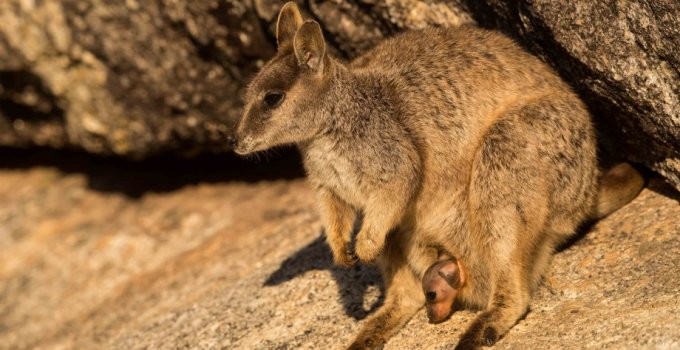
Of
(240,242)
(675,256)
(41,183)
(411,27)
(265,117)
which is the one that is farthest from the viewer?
(41,183)

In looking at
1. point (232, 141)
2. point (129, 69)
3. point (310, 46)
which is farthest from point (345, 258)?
point (129, 69)

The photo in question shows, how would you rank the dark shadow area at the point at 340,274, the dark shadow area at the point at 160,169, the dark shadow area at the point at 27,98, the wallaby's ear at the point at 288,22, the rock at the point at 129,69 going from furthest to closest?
the dark shadow area at the point at 160,169 < the dark shadow area at the point at 27,98 < the rock at the point at 129,69 < the dark shadow area at the point at 340,274 < the wallaby's ear at the point at 288,22

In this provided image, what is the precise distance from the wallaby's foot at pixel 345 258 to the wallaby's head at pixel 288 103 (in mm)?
781

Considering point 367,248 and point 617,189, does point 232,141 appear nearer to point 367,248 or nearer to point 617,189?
point 367,248

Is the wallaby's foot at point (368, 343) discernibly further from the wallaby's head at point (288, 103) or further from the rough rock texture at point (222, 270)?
the wallaby's head at point (288, 103)

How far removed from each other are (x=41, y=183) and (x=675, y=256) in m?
7.48

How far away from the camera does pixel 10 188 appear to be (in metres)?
10.4

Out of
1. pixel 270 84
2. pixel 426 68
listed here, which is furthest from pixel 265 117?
pixel 426 68

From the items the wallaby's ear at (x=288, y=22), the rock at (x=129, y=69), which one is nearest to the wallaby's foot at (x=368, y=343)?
the wallaby's ear at (x=288, y=22)

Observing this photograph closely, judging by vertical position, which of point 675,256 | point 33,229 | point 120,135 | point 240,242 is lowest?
point 33,229

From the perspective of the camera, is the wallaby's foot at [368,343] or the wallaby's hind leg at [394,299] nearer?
the wallaby's foot at [368,343]

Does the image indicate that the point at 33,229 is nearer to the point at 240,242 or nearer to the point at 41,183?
the point at 41,183

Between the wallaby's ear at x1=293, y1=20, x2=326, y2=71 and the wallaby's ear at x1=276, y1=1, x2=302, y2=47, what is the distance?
0.83ft

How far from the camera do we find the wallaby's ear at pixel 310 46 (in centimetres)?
556
